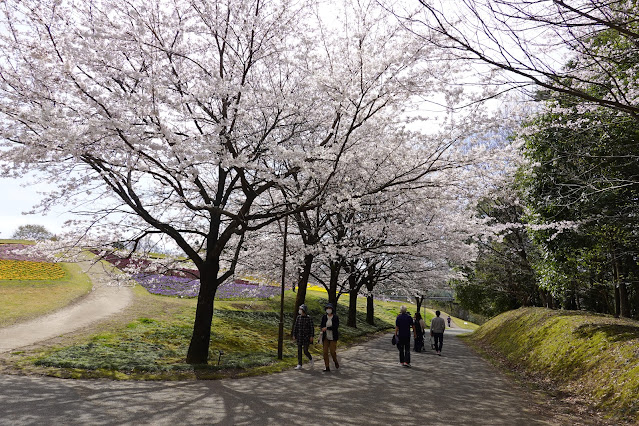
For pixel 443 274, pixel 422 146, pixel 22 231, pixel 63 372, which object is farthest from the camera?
pixel 22 231

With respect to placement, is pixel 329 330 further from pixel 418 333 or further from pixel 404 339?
pixel 418 333

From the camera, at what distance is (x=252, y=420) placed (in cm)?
552

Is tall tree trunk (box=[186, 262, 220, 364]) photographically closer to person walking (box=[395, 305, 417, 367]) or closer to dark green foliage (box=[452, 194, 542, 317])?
person walking (box=[395, 305, 417, 367])

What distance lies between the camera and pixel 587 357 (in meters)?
8.74

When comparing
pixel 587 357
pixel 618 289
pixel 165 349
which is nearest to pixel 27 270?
pixel 165 349

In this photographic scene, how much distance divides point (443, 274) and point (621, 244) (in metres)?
12.6

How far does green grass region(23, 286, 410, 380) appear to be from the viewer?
332 inches

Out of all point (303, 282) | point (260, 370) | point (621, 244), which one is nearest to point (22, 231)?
point (303, 282)

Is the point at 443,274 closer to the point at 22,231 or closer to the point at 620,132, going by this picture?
the point at 620,132

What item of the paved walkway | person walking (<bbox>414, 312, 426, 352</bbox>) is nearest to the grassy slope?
the paved walkway

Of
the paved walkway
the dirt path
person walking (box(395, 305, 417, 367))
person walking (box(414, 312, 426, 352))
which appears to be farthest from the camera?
person walking (box(414, 312, 426, 352))

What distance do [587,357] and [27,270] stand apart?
85.1 ft

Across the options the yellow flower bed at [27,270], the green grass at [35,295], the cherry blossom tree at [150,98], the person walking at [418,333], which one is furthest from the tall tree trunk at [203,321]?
the yellow flower bed at [27,270]

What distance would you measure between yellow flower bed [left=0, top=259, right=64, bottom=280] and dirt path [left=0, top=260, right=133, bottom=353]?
3374mm
